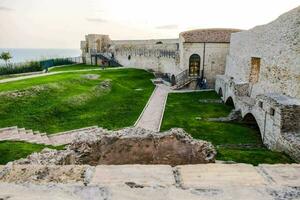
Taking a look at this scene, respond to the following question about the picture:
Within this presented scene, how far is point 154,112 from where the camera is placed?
2205 cm

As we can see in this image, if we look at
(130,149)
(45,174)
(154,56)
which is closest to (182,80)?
(154,56)

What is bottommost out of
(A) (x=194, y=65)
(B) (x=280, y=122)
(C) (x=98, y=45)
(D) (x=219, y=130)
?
(D) (x=219, y=130)

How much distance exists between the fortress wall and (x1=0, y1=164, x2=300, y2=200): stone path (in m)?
13.9

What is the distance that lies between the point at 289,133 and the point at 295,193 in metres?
12.0

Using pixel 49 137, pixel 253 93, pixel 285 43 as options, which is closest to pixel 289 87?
pixel 285 43

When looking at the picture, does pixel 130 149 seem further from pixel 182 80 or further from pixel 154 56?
pixel 154 56

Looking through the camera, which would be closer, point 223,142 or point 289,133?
point 289,133

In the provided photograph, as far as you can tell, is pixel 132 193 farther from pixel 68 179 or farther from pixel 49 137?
pixel 49 137

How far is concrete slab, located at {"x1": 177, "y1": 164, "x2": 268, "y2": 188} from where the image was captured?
2486 millimetres

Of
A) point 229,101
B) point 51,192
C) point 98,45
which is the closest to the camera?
point 51,192

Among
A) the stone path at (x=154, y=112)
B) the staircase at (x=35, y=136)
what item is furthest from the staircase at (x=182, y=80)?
the staircase at (x=35, y=136)

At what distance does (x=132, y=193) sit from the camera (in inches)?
91.5

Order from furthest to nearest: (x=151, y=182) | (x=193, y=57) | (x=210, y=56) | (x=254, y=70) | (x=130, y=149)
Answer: (x=193, y=57) → (x=210, y=56) → (x=254, y=70) → (x=130, y=149) → (x=151, y=182)

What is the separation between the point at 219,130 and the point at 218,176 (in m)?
15.1
